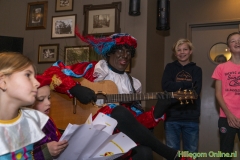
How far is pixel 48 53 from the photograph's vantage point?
3721 millimetres

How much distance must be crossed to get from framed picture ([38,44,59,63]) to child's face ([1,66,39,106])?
2515mm

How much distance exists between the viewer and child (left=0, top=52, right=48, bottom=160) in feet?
3.85

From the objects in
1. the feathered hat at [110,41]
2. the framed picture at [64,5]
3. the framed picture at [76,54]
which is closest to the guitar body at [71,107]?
the feathered hat at [110,41]

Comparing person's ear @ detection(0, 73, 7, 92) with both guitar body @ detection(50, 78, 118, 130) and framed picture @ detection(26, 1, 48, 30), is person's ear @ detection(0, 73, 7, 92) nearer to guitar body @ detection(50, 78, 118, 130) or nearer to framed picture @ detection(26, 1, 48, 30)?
guitar body @ detection(50, 78, 118, 130)

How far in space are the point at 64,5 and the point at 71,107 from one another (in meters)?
1.99

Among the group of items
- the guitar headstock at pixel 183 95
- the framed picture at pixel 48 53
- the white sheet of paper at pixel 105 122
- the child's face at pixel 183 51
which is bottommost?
the white sheet of paper at pixel 105 122

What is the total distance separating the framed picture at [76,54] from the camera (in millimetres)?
3275

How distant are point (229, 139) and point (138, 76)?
Result: 1.30m

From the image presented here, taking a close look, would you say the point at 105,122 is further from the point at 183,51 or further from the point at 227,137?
the point at 183,51

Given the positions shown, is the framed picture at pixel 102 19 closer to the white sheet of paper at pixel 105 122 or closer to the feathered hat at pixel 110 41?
the feathered hat at pixel 110 41

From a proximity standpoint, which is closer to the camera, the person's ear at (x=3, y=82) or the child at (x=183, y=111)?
the person's ear at (x=3, y=82)

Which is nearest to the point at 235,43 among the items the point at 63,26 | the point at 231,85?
the point at 231,85

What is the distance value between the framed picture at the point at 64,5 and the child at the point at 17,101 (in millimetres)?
2567

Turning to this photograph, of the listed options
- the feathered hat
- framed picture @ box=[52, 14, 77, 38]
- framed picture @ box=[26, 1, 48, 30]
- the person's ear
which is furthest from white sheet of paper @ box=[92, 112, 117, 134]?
framed picture @ box=[26, 1, 48, 30]
